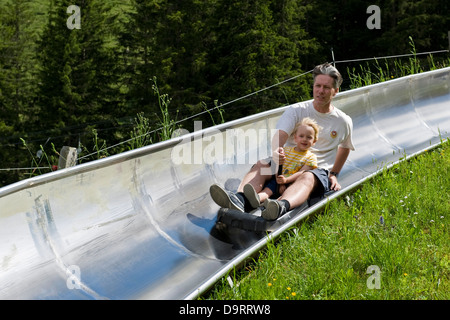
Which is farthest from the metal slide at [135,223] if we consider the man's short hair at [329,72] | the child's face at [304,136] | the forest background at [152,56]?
the forest background at [152,56]

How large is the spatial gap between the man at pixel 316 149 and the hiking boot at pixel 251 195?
0.06 meters

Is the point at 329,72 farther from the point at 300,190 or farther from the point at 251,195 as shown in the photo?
the point at 251,195

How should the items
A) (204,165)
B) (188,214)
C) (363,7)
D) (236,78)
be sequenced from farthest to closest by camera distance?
1. (363,7)
2. (236,78)
3. (204,165)
4. (188,214)

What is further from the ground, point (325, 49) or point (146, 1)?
point (146, 1)

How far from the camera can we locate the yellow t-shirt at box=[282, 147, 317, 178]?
4.30m

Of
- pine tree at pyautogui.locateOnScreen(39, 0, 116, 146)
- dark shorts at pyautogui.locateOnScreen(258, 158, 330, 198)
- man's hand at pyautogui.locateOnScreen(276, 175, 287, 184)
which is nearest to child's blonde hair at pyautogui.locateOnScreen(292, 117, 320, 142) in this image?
dark shorts at pyautogui.locateOnScreen(258, 158, 330, 198)

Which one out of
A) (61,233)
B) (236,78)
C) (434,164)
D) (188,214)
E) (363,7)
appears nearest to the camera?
(61,233)

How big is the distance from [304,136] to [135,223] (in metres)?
1.40

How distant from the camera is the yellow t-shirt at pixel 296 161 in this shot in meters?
4.30

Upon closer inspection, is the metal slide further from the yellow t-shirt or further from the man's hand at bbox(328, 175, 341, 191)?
the yellow t-shirt

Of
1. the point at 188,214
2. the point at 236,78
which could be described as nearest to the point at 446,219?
the point at 188,214

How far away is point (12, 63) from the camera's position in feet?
120

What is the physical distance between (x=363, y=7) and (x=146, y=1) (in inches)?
646

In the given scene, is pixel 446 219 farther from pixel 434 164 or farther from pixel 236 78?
pixel 236 78
